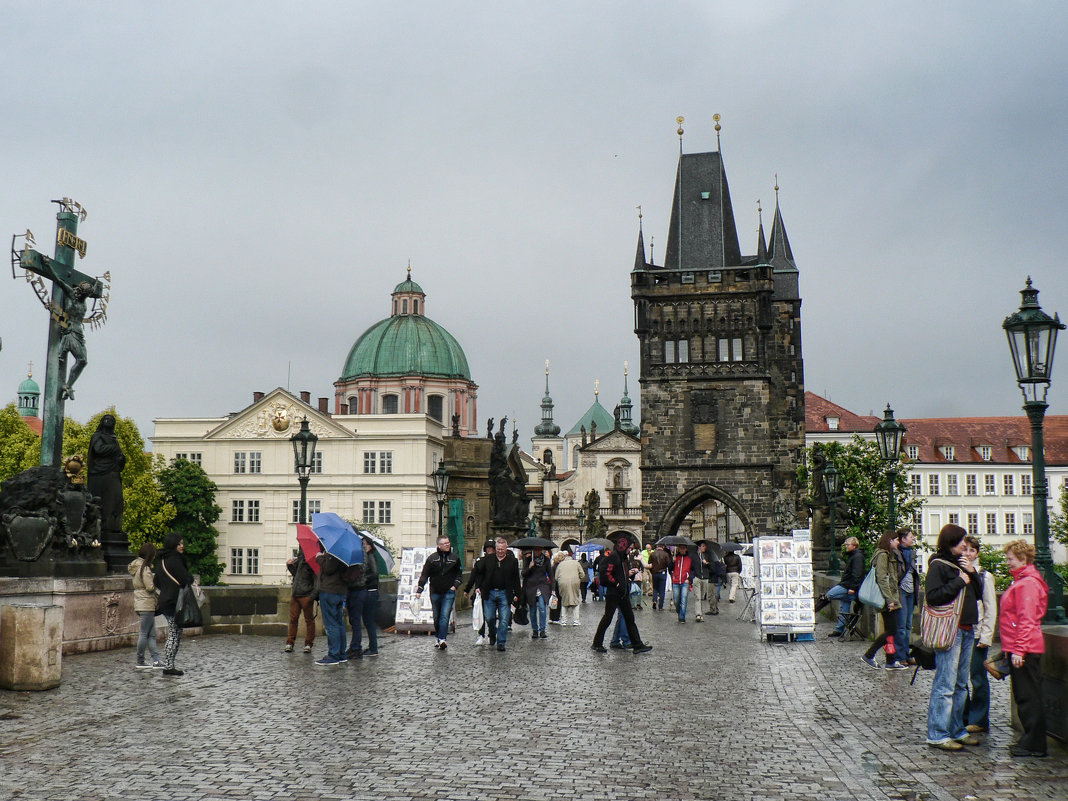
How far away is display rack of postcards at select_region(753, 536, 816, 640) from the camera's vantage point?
18734 millimetres

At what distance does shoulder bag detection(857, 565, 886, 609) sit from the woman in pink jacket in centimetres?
560

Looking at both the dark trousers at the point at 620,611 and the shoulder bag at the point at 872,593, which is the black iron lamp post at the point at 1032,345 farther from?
the dark trousers at the point at 620,611

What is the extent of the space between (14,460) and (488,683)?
47181 mm

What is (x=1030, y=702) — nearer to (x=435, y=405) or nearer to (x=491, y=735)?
(x=491, y=735)

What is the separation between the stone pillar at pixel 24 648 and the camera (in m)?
10.7

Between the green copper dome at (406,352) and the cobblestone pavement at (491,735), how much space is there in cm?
7770

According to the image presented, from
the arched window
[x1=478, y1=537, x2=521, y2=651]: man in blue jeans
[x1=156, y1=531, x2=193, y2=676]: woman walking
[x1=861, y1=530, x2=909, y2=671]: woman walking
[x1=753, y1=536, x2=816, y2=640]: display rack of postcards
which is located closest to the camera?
[x1=156, y1=531, x2=193, y2=676]: woman walking

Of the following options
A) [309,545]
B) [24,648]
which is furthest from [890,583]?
[24,648]

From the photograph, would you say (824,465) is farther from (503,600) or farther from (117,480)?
(117,480)

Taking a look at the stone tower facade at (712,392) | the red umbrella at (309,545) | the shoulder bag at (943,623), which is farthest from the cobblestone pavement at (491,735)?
the stone tower facade at (712,392)

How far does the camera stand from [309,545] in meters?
14.9

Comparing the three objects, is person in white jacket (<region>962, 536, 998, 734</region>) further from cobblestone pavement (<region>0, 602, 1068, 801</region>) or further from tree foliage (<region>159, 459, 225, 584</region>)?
tree foliage (<region>159, 459, 225, 584</region>)

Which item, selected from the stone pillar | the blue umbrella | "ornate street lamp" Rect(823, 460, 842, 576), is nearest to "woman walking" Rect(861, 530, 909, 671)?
the blue umbrella

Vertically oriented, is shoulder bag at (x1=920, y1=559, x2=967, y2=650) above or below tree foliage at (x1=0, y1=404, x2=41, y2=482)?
below
